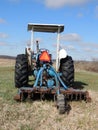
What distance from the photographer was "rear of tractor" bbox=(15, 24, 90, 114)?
369 inches

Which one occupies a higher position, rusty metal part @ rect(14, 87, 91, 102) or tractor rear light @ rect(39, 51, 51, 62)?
tractor rear light @ rect(39, 51, 51, 62)

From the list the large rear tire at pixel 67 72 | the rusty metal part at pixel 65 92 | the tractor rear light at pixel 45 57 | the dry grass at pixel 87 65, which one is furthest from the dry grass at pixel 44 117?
the dry grass at pixel 87 65

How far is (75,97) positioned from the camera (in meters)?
9.71

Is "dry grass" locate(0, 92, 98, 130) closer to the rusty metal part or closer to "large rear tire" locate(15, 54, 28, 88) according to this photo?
the rusty metal part

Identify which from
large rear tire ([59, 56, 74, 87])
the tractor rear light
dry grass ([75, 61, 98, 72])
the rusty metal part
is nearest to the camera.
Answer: the rusty metal part

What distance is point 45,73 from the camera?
1040 centimetres

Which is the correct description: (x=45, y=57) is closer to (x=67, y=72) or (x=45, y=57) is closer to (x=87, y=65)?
(x=67, y=72)

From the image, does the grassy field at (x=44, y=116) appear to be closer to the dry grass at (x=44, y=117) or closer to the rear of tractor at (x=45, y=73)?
the dry grass at (x=44, y=117)

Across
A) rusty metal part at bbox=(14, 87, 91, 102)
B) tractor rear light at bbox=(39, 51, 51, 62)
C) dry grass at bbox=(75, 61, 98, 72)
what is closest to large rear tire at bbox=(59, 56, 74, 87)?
tractor rear light at bbox=(39, 51, 51, 62)

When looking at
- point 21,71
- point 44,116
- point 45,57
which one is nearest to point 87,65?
point 21,71

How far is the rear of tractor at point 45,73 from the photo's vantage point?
9.38 metres

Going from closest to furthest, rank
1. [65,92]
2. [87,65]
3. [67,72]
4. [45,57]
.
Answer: [65,92] < [45,57] < [67,72] < [87,65]

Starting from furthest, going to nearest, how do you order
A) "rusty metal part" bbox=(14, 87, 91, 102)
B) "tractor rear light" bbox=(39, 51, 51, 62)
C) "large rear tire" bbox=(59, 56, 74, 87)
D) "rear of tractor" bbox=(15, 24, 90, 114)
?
1. "large rear tire" bbox=(59, 56, 74, 87)
2. "tractor rear light" bbox=(39, 51, 51, 62)
3. "rear of tractor" bbox=(15, 24, 90, 114)
4. "rusty metal part" bbox=(14, 87, 91, 102)

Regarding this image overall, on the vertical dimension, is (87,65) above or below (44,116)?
below
